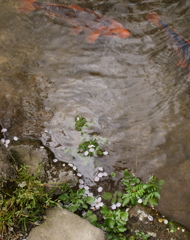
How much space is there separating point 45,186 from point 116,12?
185 inches

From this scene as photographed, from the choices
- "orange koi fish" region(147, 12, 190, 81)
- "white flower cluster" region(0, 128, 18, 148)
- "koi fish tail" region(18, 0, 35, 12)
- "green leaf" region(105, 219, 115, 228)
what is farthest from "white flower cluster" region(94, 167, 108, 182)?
"koi fish tail" region(18, 0, 35, 12)

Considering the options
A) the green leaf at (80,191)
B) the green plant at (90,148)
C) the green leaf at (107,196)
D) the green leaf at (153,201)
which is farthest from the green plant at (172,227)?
the green plant at (90,148)

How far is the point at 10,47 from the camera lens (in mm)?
5953

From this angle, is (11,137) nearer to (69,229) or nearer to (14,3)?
(69,229)

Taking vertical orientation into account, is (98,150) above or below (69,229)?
above

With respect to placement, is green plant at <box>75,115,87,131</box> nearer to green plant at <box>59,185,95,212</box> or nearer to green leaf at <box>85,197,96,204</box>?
green plant at <box>59,185,95,212</box>

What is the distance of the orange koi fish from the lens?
5738 millimetres

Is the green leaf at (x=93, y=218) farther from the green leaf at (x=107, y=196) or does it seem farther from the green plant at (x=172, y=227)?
the green plant at (x=172, y=227)

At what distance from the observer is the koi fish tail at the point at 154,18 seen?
6.36m

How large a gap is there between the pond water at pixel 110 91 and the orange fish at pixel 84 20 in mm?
157

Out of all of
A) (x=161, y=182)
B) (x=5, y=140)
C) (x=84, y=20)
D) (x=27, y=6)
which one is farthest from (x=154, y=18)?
(x=5, y=140)

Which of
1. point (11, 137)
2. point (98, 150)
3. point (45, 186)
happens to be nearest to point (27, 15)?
point (11, 137)

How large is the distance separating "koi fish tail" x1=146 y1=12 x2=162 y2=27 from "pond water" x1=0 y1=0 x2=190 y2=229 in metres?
0.11

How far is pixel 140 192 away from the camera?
13.1 feet
